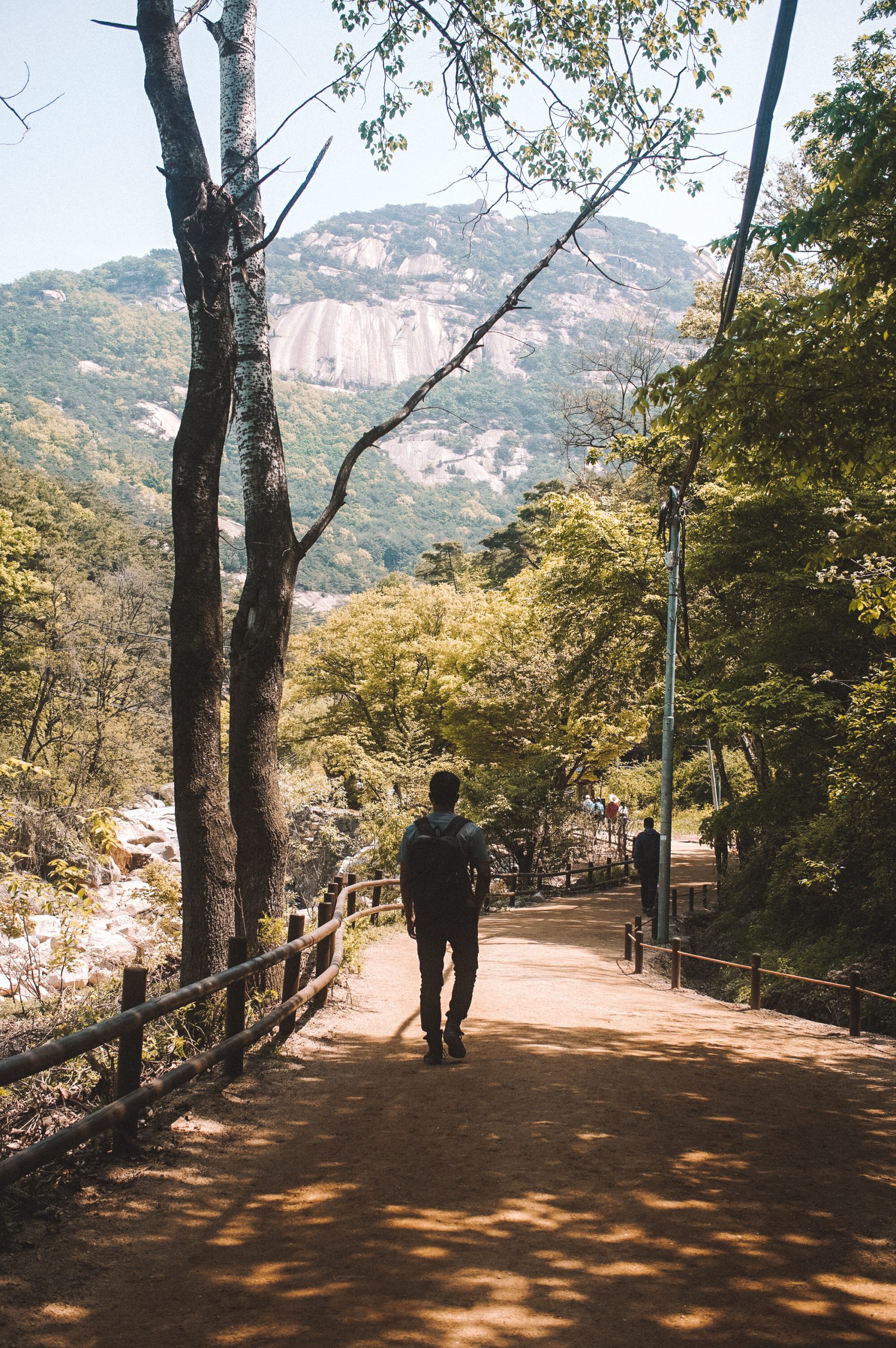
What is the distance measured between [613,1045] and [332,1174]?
3786 mm

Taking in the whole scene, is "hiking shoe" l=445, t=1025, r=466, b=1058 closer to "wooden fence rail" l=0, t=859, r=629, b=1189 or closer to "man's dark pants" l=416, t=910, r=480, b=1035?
"man's dark pants" l=416, t=910, r=480, b=1035

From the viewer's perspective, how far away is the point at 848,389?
7.11 meters

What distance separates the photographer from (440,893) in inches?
241

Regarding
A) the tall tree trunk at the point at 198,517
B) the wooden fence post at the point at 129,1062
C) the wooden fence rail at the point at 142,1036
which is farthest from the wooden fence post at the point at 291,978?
the wooden fence post at the point at 129,1062

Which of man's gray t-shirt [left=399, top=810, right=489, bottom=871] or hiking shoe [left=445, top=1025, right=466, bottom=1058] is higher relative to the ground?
man's gray t-shirt [left=399, top=810, right=489, bottom=871]

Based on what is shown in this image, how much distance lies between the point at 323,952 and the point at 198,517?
399cm

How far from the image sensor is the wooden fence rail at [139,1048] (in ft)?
11.1

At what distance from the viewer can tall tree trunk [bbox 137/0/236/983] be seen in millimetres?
6594

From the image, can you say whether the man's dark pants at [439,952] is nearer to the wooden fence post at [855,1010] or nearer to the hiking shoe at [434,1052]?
the hiking shoe at [434,1052]

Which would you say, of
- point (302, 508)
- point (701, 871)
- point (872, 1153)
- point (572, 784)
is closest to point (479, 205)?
point (872, 1153)

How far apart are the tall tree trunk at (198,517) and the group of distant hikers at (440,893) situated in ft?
4.82

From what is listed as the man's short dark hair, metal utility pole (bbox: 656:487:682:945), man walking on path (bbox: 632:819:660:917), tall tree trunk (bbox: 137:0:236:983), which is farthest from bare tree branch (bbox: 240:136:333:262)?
man walking on path (bbox: 632:819:660:917)

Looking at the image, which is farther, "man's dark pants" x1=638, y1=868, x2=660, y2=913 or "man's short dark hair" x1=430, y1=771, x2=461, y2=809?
"man's dark pants" x1=638, y1=868, x2=660, y2=913

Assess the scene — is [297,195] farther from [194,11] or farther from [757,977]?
[757,977]
